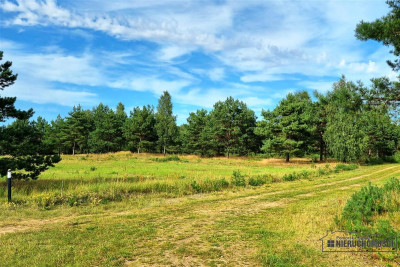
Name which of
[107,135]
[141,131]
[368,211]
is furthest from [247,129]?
[368,211]

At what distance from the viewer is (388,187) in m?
10.1

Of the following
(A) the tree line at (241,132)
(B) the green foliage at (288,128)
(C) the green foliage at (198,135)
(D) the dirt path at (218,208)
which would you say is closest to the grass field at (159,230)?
(D) the dirt path at (218,208)

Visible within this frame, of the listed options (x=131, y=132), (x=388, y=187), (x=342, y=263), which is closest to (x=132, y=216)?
(x=342, y=263)

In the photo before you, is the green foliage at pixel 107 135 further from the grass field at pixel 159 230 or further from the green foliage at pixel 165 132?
the grass field at pixel 159 230

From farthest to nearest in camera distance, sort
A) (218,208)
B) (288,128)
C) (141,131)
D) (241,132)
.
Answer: (141,131) → (241,132) → (288,128) → (218,208)

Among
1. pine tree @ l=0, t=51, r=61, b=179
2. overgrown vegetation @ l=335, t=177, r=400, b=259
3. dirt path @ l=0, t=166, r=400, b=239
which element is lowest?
dirt path @ l=0, t=166, r=400, b=239

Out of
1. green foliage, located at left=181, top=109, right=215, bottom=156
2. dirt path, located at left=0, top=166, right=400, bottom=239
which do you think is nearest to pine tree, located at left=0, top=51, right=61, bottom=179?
dirt path, located at left=0, top=166, right=400, bottom=239

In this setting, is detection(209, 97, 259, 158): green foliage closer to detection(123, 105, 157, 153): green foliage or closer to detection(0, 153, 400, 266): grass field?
detection(123, 105, 157, 153): green foliage

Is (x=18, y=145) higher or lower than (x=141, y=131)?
lower

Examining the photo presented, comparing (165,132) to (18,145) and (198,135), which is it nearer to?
(198,135)

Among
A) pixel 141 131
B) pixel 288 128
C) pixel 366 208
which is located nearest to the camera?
pixel 366 208

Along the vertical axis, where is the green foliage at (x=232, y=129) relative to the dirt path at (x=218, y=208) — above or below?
above

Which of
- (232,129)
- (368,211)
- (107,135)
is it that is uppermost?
(232,129)

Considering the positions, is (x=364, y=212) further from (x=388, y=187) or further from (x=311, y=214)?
(x=388, y=187)
